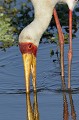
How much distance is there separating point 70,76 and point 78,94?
75cm

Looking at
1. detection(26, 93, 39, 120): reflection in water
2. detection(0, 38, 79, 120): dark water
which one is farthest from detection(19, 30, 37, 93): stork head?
detection(26, 93, 39, 120): reflection in water

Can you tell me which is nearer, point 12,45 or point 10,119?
point 10,119

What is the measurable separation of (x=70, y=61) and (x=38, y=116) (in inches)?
78.3

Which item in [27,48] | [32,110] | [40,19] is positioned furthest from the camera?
[40,19]

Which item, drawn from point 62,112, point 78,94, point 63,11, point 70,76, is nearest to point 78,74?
point 70,76

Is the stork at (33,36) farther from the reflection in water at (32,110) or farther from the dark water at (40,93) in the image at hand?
the reflection in water at (32,110)

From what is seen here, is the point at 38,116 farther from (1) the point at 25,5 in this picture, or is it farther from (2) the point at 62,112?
(1) the point at 25,5

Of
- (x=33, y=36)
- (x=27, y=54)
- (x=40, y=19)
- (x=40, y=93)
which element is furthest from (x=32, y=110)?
(x=40, y=19)

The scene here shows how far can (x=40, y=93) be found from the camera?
9.32 meters

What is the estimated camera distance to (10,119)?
8188 mm

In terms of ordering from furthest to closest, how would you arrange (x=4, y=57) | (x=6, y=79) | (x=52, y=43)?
(x=52, y=43), (x=4, y=57), (x=6, y=79)

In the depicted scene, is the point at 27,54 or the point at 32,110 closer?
the point at 32,110

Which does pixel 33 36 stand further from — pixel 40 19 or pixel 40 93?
pixel 40 93

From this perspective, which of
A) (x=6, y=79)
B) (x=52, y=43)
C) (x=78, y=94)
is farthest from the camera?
(x=52, y=43)
